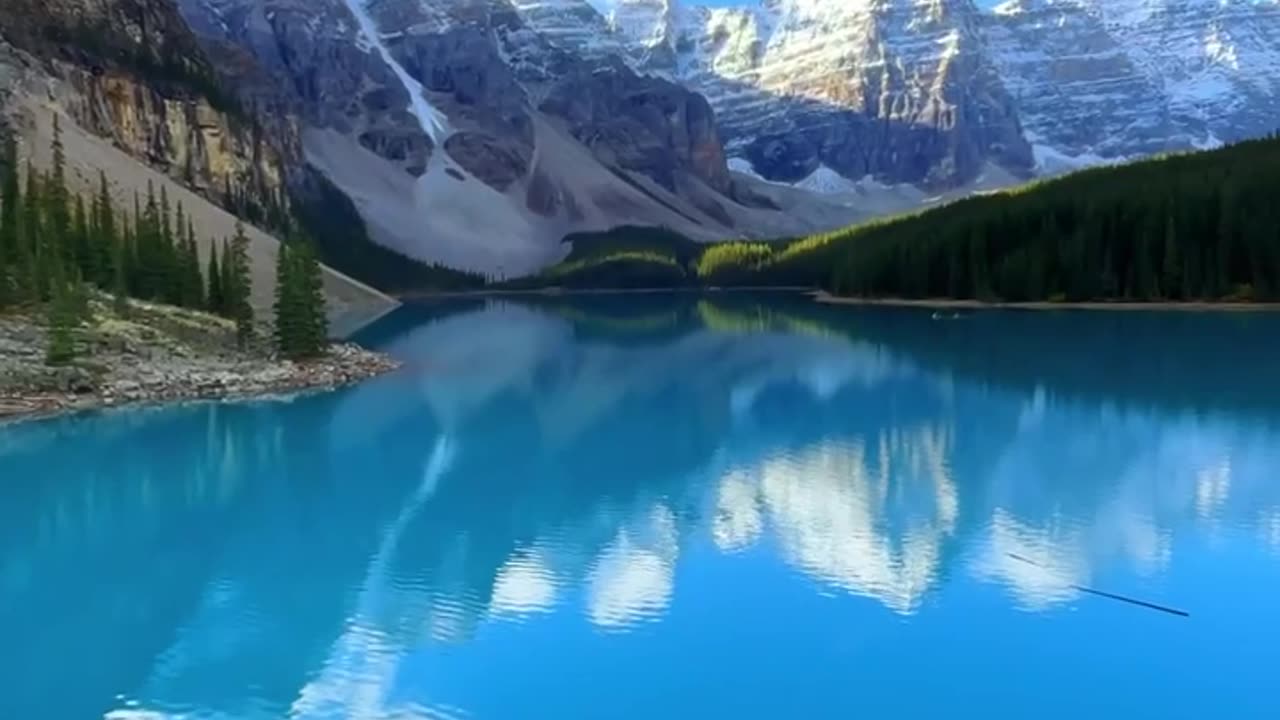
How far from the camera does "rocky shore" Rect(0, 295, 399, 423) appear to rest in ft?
118

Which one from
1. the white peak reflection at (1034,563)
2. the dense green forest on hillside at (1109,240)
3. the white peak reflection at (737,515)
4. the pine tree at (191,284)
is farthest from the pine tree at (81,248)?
the dense green forest on hillside at (1109,240)

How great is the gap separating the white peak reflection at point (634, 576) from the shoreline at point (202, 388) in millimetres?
20569

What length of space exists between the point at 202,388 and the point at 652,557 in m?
25.0

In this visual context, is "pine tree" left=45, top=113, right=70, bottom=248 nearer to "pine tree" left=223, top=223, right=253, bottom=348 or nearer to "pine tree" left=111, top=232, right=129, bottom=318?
"pine tree" left=111, top=232, right=129, bottom=318

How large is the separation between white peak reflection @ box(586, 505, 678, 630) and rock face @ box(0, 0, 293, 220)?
96.6 m

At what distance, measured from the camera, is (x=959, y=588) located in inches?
668

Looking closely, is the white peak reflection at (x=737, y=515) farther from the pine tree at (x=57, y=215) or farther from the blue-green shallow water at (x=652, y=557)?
the pine tree at (x=57, y=215)

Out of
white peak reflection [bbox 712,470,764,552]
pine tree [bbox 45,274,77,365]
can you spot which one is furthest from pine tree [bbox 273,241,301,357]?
white peak reflection [bbox 712,470,764,552]

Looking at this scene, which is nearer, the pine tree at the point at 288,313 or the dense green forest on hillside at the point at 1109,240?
the pine tree at the point at 288,313

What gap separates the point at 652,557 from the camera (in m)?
19.3

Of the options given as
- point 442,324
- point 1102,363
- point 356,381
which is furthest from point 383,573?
point 442,324

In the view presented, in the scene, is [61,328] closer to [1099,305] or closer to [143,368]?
[143,368]

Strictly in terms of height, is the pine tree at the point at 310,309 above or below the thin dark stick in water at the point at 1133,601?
above

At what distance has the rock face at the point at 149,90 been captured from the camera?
11050cm
